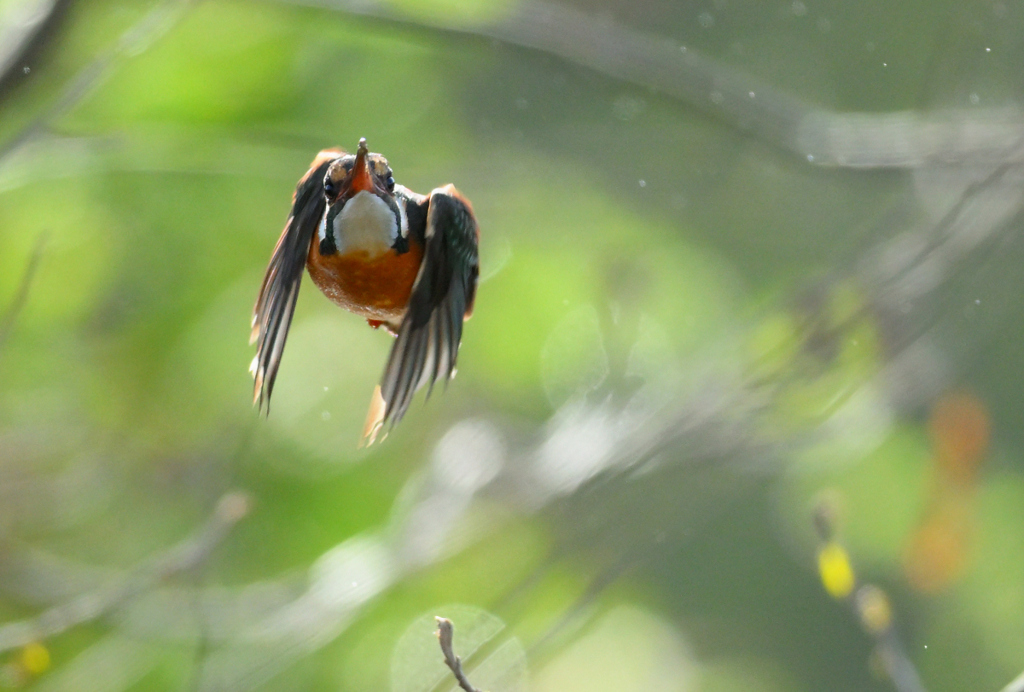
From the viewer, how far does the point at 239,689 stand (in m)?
2.71

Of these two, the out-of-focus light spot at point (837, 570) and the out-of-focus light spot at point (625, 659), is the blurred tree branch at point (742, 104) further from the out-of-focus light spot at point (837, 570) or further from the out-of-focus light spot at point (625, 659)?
the out-of-focus light spot at point (625, 659)

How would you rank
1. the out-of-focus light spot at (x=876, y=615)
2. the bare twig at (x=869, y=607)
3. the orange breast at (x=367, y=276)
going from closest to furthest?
the orange breast at (x=367, y=276)
the bare twig at (x=869, y=607)
the out-of-focus light spot at (x=876, y=615)

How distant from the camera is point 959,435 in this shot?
4.10 meters

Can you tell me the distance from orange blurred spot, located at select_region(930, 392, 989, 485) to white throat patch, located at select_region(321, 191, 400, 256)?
10.4 ft

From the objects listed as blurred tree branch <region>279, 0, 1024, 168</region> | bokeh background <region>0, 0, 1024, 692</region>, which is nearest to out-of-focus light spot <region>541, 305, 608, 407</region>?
bokeh background <region>0, 0, 1024, 692</region>

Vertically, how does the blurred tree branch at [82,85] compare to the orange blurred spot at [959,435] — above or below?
above

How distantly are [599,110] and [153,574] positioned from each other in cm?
460

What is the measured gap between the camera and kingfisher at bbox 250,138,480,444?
125 cm

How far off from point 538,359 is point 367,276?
310 centimetres

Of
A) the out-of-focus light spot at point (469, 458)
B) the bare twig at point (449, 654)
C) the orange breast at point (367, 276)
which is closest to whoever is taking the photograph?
the bare twig at point (449, 654)

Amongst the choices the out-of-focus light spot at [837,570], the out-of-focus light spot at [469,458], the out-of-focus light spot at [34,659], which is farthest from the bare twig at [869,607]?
the out-of-focus light spot at [34,659]

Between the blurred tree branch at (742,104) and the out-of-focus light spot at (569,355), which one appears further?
the out-of-focus light spot at (569,355)

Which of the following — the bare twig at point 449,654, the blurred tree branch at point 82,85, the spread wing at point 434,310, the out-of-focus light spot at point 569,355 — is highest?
the out-of-focus light spot at point 569,355

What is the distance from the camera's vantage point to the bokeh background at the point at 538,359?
2.64m
